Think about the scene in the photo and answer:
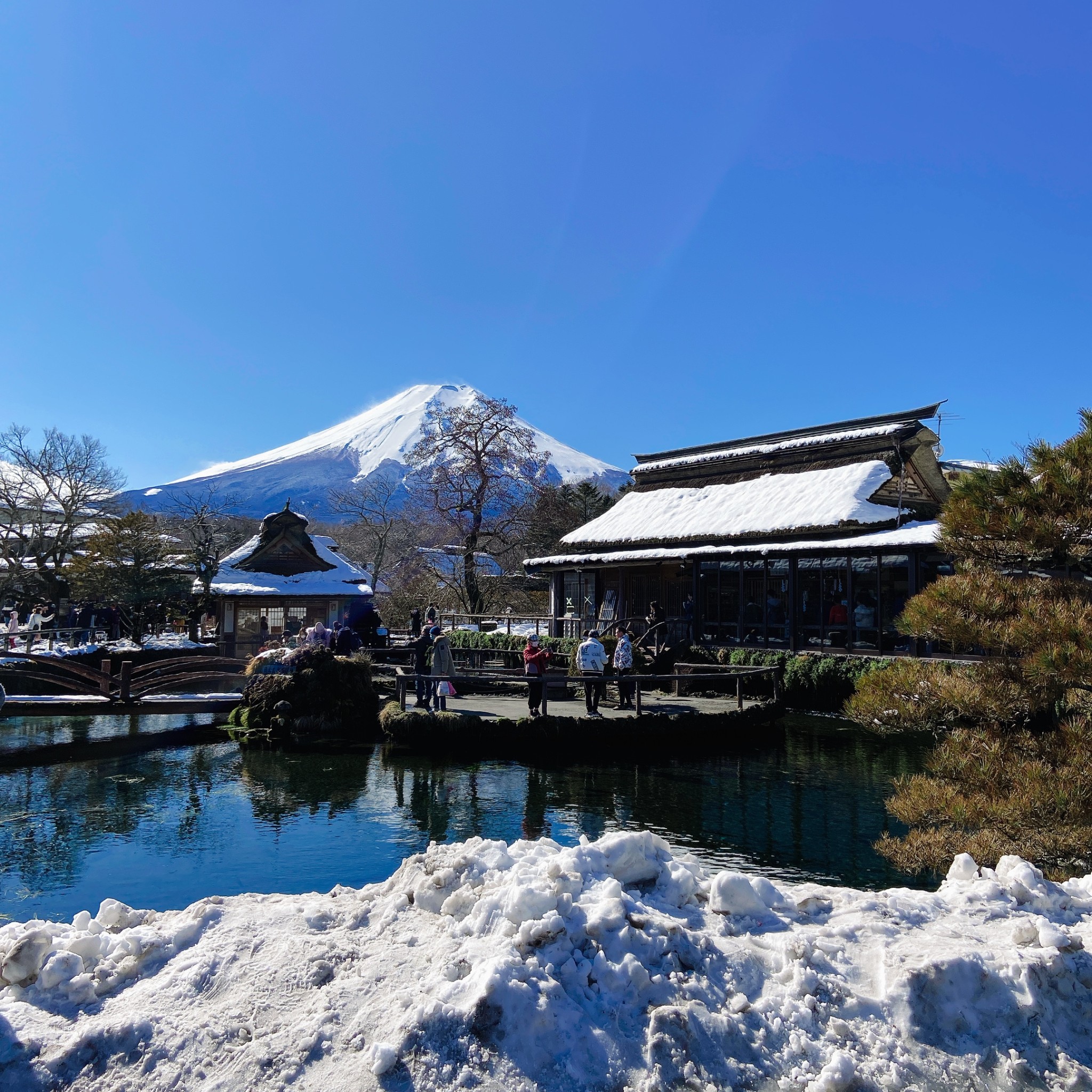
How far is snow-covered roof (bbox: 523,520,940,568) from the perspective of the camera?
18859 millimetres

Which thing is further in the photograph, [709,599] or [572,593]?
[572,593]

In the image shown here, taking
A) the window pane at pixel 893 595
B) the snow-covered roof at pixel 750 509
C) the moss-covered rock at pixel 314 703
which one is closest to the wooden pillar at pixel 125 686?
the moss-covered rock at pixel 314 703

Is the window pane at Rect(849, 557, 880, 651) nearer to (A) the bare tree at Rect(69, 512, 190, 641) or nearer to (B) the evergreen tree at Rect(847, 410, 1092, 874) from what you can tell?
(B) the evergreen tree at Rect(847, 410, 1092, 874)

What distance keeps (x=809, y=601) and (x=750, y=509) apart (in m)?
3.76

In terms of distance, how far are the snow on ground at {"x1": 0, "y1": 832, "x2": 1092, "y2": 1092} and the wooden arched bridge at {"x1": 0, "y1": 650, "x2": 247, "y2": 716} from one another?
14.8 meters

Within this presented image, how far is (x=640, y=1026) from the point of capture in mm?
4102

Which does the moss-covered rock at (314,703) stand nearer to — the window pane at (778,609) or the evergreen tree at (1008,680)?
the window pane at (778,609)

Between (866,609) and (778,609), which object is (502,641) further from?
(866,609)

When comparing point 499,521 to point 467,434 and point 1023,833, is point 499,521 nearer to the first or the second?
point 467,434

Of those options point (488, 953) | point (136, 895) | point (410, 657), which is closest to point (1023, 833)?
point (488, 953)

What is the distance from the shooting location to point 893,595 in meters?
20.8

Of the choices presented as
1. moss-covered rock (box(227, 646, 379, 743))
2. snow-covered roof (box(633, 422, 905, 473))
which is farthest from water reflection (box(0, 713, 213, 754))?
snow-covered roof (box(633, 422, 905, 473))

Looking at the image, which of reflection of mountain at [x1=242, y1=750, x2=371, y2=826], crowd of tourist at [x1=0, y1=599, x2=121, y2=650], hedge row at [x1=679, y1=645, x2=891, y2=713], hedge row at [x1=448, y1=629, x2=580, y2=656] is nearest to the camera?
reflection of mountain at [x1=242, y1=750, x2=371, y2=826]

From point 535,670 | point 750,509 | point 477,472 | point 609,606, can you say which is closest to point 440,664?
point 535,670
